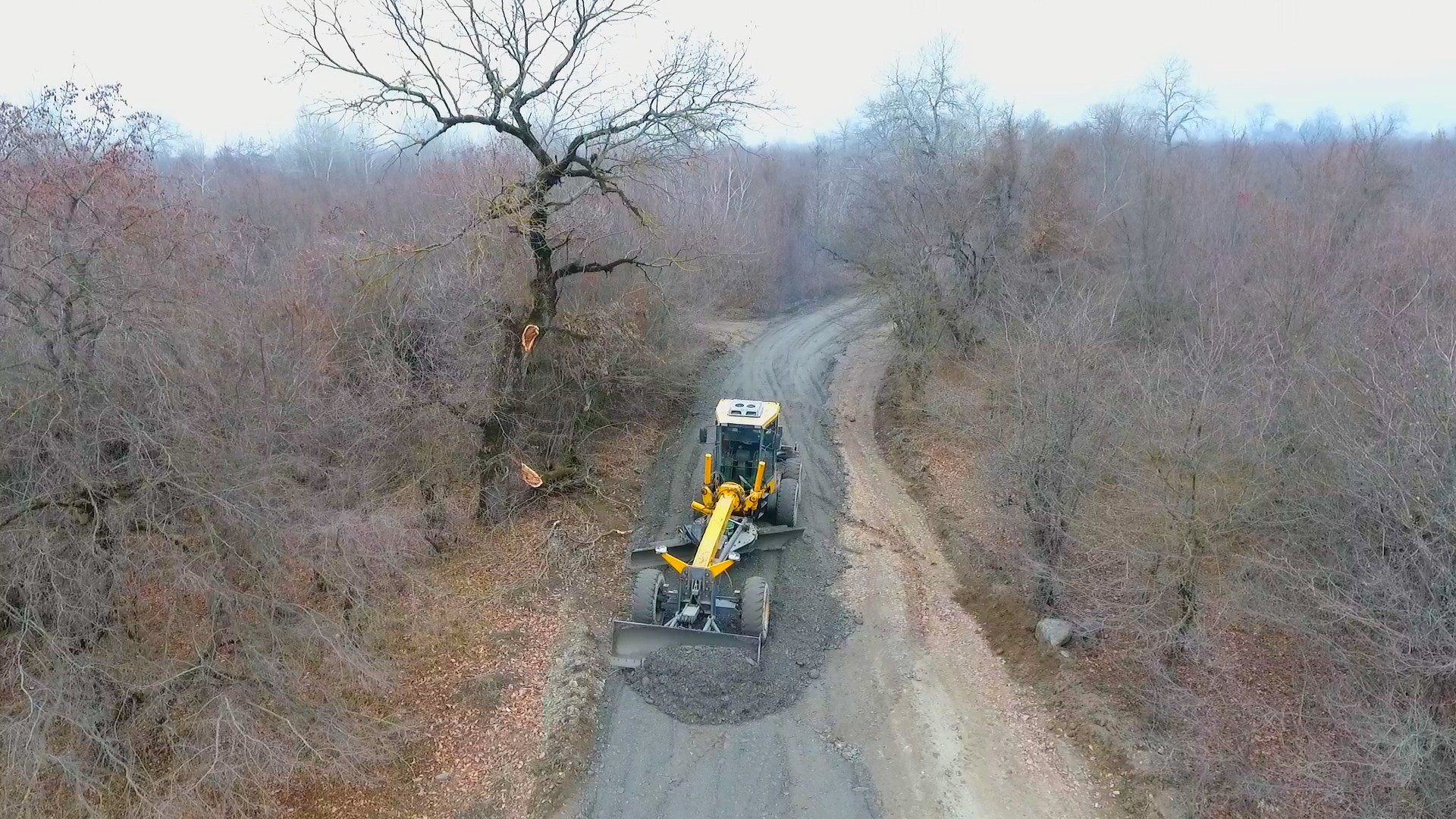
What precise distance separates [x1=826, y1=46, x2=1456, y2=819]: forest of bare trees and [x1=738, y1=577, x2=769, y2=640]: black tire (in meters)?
4.24

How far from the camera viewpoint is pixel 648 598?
12672mm

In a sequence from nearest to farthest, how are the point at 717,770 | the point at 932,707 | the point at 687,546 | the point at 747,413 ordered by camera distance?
the point at 717,770 < the point at 932,707 < the point at 687,546 < the point at 747,413

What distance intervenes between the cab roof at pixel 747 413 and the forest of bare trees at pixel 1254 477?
4.21m

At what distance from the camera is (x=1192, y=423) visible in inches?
404

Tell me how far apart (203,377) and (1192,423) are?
468 inches

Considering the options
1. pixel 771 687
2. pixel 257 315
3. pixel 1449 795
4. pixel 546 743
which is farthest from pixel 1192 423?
pixel 257 315

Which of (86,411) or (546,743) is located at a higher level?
(86,411)

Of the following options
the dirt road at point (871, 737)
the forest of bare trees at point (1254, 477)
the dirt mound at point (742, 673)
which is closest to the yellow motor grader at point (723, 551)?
the dirt mound at point (742, 673)

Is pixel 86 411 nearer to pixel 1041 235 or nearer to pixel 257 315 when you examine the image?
pixel 257 315

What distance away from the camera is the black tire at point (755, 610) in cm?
1245

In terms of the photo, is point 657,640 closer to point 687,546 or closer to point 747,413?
point 687,546

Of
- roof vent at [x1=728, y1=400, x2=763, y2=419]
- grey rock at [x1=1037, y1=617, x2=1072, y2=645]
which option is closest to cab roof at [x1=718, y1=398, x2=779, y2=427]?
roof vent at [x1=728, y1=400, x2=763, y2=419]

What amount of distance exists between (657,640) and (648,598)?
2.24 ft

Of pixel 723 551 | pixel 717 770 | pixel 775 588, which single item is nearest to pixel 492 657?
pixel 723 551
